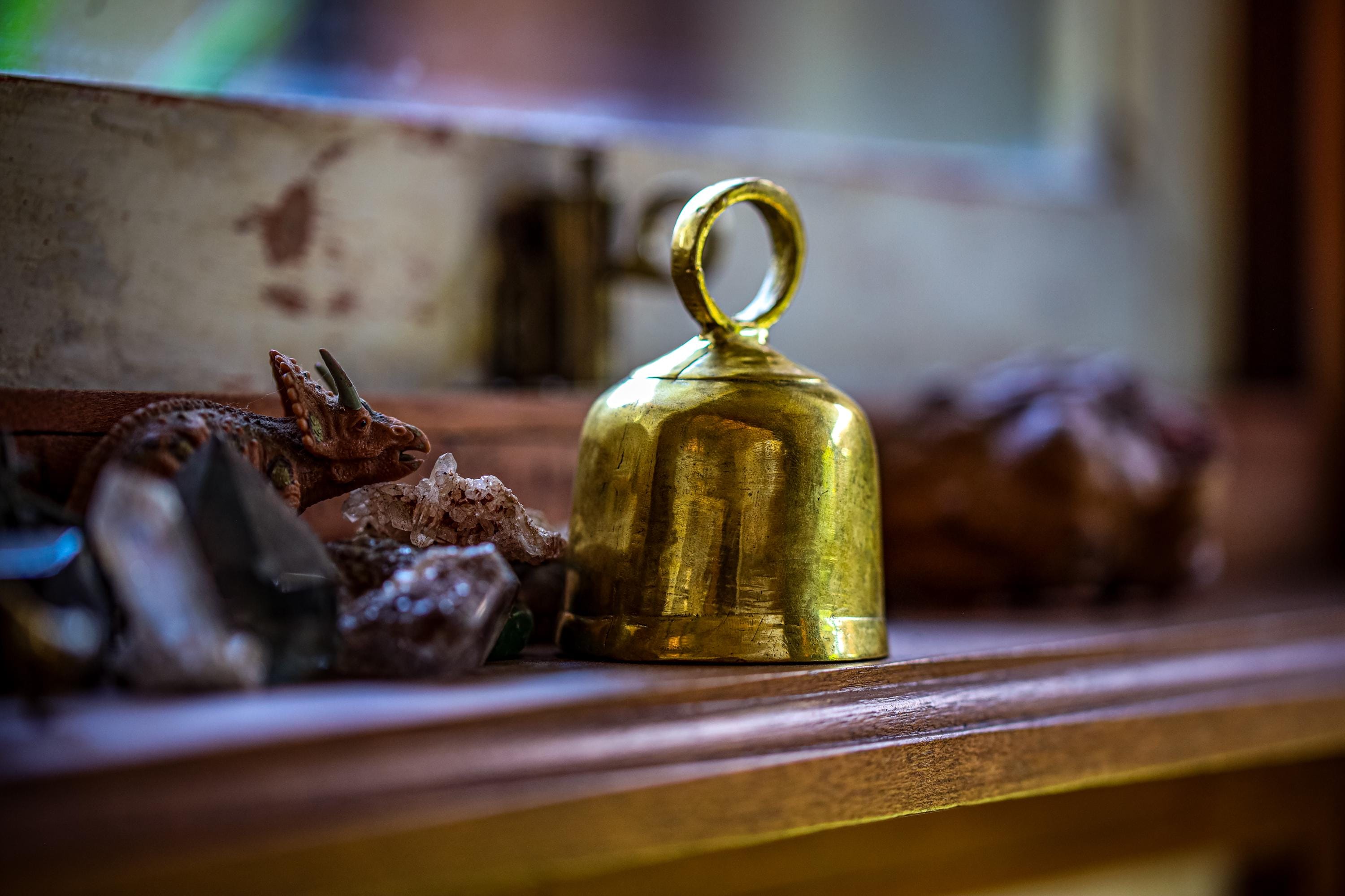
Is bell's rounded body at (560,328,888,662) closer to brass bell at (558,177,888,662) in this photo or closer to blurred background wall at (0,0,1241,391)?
brass bell at (558,177,888,662)

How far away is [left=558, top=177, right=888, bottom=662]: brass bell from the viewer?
0.58 metres

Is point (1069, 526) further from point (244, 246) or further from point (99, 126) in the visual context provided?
point (99, 126)

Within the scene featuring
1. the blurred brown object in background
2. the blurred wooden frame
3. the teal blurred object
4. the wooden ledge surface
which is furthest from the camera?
the blurred wooden frame

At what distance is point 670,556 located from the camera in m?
0.57

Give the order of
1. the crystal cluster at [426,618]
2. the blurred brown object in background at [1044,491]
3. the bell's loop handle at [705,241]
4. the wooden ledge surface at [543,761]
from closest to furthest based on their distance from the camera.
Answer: the wooden ledge surface at [543,761], the crystal cluster at [426,618], the bell's loop handle at [705,241], the blurred brown object in background at [1044,491]

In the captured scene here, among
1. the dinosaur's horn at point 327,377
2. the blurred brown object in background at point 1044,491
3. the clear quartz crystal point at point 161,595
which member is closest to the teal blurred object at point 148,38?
the dinosaur's horn at point 327,377

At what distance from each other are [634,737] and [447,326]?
0.62 metres

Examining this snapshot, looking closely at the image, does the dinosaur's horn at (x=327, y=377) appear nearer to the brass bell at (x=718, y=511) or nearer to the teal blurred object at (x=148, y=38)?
the brass bell at (x=718, y=511)

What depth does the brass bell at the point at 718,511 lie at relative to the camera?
58cm

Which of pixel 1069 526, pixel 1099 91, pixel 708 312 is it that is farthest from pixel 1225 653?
pixel 1099 91

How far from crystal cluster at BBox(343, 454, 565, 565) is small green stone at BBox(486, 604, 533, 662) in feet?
0.10

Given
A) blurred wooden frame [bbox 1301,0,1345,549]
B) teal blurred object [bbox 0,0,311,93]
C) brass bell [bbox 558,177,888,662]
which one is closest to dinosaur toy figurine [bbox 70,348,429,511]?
brass bell [bbox 558,177,888,662]

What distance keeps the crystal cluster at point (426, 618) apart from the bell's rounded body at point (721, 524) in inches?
3.4

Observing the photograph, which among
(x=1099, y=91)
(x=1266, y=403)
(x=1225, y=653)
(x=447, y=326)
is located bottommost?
(x=1225, y=653)
